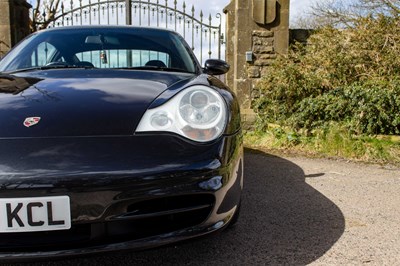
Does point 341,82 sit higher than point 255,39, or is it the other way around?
point 255,39

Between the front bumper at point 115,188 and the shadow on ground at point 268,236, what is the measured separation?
9cm

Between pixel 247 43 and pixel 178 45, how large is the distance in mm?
4022

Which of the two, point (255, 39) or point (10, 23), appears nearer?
point (255, 39)

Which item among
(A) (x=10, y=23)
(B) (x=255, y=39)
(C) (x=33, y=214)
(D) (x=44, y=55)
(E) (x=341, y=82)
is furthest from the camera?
(A) (x=10, y=23)

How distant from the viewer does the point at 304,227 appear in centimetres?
236

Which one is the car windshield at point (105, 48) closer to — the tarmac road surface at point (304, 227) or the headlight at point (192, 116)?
the headlight at point (192, 116)

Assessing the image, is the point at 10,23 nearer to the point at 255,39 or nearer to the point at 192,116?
the point at 255,39

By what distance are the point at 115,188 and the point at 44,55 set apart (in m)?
1.83

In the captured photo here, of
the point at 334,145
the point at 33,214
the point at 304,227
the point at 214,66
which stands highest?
the point at 214,66

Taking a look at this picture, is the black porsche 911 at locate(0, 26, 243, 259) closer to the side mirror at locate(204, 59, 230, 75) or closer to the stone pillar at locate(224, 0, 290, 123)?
the side mirror at locate(204, 59, 230, 75)

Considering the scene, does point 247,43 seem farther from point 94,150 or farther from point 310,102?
point 94,150

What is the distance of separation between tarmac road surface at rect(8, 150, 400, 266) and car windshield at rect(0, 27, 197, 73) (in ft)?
3.88

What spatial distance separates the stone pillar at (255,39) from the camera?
21.9 feet

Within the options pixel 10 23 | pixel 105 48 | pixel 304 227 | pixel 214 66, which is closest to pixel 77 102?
pixel 105 48
